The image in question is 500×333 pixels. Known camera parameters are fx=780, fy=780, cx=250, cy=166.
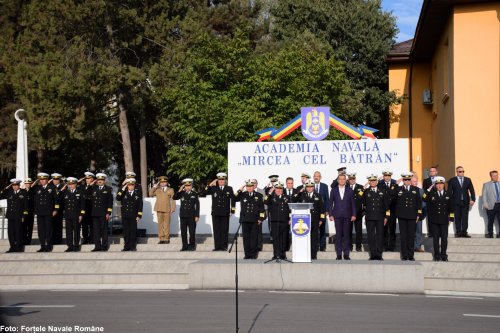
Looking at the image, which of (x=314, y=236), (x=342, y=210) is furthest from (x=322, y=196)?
(x=314, y=236)

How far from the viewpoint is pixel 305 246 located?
1553 cm

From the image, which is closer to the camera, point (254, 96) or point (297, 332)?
point (297, 332)

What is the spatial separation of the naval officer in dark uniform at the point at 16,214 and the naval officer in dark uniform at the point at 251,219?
5.86 m

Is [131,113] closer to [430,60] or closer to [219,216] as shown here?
[430,60]

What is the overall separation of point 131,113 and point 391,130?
12551mm

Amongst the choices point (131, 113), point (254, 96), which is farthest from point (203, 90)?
point (131, 113)

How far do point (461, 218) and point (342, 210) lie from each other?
3.80 metres

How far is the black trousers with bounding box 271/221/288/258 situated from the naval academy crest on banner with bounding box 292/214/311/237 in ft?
4.49

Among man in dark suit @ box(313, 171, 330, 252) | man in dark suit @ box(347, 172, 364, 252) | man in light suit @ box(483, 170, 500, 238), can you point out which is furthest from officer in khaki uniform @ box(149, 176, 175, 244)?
man in light suit @ box(483, 170, 500, 238)

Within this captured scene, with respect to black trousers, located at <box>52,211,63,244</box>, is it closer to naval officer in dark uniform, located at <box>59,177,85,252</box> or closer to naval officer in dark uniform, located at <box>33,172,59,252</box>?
naval officer in dark uniform, located at <box>33,172,59,252</box>

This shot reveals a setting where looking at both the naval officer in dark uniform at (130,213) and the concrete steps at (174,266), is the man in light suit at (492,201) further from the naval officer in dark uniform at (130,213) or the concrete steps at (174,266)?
the naval officer in dark uniform at (130,213)

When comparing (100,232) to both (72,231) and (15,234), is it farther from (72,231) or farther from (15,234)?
(15,234)

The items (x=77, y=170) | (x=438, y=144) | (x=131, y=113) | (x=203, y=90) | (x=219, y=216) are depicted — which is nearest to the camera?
(x=219, y=216)

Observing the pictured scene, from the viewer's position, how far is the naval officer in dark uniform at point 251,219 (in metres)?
17.8
